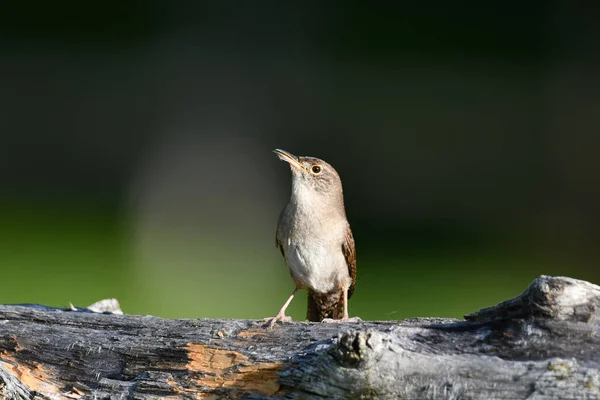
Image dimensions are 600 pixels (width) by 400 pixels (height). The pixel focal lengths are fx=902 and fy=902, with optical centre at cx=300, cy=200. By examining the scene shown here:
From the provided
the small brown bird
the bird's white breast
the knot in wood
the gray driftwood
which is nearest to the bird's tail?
the small brown bird

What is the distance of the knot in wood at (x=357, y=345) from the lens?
1709mm

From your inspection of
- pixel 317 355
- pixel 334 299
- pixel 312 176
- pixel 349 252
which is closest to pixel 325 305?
pixel 334 299

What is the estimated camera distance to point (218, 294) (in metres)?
4.50

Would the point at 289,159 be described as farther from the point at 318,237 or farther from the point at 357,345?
the point at 357,345

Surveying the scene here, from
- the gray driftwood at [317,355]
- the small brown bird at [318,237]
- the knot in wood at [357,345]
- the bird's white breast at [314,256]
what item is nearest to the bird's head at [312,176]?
the small brown bird at [318,237]

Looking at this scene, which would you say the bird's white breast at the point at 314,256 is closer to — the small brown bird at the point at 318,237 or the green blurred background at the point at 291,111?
the small brown bird at the point at 318,237

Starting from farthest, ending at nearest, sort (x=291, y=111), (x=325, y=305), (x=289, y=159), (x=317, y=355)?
1. (x=291, y=111)
2. (x=325, y=305)
3. (x=289, y=159)
4. (x=317, y=355)

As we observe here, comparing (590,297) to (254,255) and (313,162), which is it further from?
(254,255)

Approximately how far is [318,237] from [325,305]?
319 mm

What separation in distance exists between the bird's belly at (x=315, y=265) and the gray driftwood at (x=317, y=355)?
681 millimetres

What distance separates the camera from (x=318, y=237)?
2875 mm

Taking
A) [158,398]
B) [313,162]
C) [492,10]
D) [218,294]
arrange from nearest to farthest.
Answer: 1. [158,398]
2. [313,162]
3. [218,294]
4. [492,10]

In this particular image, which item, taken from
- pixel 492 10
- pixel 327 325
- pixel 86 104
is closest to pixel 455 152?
pixel 492 10

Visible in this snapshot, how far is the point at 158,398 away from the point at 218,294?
254cm
